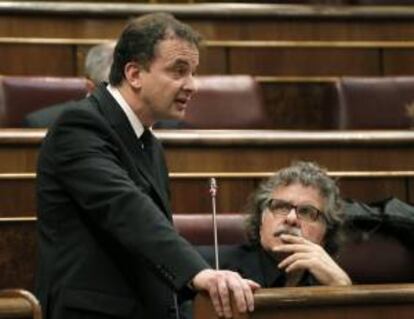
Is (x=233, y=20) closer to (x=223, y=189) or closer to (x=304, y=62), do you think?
(x=304, y=62)

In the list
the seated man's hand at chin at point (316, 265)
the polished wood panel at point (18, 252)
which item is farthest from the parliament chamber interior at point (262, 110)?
the seated man's hand at chin at point (316, 265)

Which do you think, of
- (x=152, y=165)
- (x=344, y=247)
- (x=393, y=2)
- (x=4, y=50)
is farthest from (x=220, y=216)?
(x=393, y=2)

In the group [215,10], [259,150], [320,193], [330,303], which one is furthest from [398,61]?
[330,303]

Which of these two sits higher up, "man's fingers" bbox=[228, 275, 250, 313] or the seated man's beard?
"man's fingers" bbox=[228, 275, 250, 313]

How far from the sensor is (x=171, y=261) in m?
0.59

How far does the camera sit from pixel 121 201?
0.61 m

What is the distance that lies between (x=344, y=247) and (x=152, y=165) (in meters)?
0.25

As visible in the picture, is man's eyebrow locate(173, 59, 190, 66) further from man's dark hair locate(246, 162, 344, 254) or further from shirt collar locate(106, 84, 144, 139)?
man's dark hair locate(246, 162, 344, 254)

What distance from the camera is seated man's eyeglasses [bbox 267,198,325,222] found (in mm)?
819

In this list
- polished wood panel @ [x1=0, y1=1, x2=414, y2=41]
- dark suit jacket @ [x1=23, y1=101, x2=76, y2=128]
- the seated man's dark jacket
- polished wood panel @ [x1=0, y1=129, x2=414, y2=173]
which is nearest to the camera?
the seated man's dark jacket

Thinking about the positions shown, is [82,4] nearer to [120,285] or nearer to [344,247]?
[344,247]

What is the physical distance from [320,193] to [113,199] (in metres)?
0.26

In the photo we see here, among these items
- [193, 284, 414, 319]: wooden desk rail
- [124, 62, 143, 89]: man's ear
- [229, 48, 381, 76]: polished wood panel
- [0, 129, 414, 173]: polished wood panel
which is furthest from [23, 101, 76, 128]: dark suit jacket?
[193, 284, 414, 319]: wooden desk rail

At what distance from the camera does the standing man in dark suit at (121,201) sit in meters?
0.60
